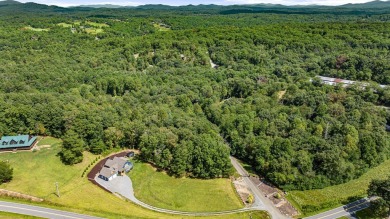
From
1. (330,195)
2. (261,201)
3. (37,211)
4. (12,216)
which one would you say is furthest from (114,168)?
(330,195)

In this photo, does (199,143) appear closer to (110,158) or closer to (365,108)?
(110,158)

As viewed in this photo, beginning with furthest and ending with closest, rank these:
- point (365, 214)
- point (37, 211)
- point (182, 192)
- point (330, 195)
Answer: point (330, 195), point (182, 192), point (365, 214), point (37, 211)

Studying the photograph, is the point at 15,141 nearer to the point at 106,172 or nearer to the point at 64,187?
the point at 64,187

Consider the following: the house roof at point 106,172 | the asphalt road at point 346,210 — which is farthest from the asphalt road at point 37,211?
the asphalt road at point 346,210

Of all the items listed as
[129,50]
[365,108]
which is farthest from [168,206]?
[129,50]

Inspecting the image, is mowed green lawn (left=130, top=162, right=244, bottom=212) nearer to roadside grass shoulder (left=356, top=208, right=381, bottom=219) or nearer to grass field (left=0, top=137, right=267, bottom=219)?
grass field (left=0, top=137, right=267, bottom=219)

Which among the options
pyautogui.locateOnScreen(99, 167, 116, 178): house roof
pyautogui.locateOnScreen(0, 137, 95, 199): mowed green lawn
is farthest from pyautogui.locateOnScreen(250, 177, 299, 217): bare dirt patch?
pyautogui.locateOnScreen(0, 137, 95, 199): mowed green lawn
